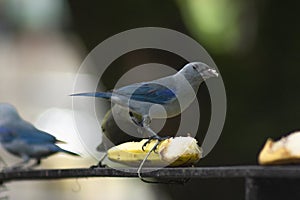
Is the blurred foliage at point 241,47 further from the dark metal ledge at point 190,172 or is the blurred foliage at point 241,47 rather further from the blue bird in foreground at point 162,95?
the blue bird in foreground at point 162,95

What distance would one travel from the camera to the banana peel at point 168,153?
162cm

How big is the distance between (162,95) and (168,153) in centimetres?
22

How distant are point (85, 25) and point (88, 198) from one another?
130 inches

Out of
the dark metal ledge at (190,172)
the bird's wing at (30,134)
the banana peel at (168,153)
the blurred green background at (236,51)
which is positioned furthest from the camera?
the blurred green background at (236,51)

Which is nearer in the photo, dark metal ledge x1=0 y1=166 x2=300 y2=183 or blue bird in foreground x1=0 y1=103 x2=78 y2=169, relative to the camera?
dark metal ledge x1=0 y1=166 x2=300 y2=183

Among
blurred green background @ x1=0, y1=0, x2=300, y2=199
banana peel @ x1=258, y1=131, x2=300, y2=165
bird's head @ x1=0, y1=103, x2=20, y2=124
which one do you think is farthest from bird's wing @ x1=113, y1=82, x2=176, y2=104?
bird's head @ x1=0, y1=103, x2=20, y2=124

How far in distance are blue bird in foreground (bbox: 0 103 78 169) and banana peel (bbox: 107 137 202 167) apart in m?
1.32

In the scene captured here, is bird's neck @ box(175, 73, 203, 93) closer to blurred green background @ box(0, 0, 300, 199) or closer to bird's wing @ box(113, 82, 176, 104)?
bird's wing @ box(113, 82, 176, 104)

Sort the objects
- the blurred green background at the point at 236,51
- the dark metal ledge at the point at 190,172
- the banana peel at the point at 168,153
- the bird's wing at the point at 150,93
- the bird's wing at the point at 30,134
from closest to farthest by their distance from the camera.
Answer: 1. the dark metal ledge at the point at 190,172
2. the banana peel at the point at 168,153
3. the bird's wing at the point at 150,93
4. the bird's wing at the point at 30,134
5. the blurred green background at the point at 236,51

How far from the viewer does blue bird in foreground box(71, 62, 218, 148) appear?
5.60 feet

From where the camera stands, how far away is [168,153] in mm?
1630

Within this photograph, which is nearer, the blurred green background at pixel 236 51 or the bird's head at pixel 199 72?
the bird's head at pixel 199 72

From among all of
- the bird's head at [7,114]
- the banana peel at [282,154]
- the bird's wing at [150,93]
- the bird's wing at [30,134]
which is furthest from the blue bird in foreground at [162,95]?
the bird's head at [7,114]

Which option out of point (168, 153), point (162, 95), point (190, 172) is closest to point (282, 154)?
point (190, 172)
